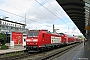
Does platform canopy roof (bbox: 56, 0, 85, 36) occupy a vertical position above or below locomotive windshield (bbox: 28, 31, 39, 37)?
above

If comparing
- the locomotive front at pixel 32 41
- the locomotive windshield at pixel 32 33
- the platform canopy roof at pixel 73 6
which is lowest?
the locomotive front at pixel 32 41

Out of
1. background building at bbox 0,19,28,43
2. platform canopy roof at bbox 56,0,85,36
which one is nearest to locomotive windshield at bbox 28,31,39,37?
platform canopy roof at bbox 56,0,85,36

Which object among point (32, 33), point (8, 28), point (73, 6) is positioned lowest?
point (32, 33)

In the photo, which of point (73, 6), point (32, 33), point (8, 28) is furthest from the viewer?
point (8, 28)

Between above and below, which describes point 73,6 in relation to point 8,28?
above

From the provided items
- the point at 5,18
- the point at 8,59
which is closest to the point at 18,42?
the point at 8,59

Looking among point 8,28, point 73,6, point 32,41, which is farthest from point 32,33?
point 8,28

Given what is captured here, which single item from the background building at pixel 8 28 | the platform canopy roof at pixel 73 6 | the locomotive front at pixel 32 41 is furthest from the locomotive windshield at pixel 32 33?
the background building at pixel 8 28

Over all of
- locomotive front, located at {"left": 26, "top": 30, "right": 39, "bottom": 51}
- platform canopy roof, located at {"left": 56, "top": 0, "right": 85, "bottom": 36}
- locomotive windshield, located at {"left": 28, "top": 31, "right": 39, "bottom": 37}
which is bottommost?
locomotive front, located at {"left": 26, "top": 30, "right": 39, "bottom": 51}

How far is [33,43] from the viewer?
2294 cm

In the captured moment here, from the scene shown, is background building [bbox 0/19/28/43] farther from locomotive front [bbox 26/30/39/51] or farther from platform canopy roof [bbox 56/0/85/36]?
locomotive front [bbox 26/30/39/51]

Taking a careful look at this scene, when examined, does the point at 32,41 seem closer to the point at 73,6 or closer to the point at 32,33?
the point at 32,33

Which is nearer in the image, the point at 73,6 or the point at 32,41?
the point at 73,6

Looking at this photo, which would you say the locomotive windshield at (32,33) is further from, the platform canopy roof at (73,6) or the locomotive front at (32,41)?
the platform canopy roof at (73,6)
